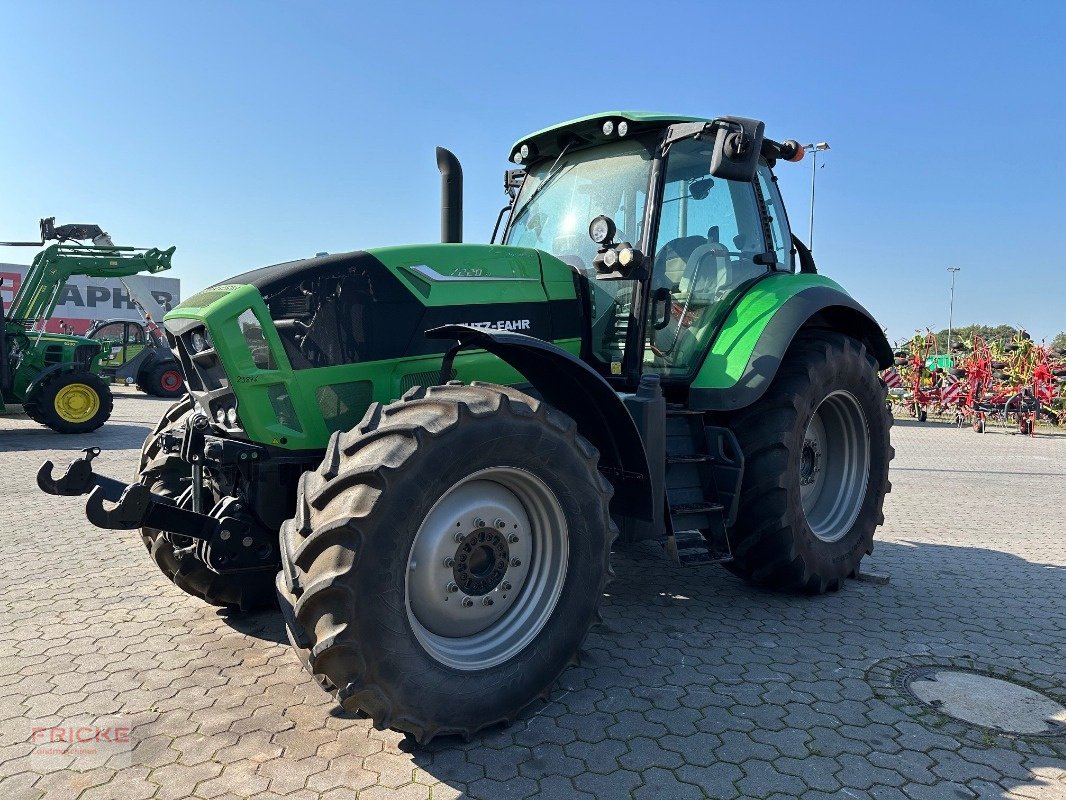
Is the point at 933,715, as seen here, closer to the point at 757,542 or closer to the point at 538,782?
the point at 757,542

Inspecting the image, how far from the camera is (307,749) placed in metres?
2.84

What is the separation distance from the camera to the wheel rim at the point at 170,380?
20.6 m

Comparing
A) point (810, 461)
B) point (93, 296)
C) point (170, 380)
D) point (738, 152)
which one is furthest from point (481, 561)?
Result: point (93, 296)

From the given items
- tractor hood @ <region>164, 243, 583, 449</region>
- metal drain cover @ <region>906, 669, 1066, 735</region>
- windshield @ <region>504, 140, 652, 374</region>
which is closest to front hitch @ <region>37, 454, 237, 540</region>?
tractor hood @ <region>164, 243, 583, 449</region>

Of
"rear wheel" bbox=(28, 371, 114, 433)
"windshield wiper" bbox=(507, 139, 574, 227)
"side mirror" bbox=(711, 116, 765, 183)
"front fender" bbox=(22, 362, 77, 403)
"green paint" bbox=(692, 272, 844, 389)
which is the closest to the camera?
"side mirror" bbox=(711, 116, 765, 183)

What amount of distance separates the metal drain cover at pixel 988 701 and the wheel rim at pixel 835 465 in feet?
5.05

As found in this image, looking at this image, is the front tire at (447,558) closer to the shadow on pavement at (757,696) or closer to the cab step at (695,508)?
the shadow on pavement at (757,696)

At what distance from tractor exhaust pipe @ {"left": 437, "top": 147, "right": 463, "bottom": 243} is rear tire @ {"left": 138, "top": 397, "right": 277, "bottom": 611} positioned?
185cm

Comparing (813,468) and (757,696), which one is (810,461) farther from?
(757,696)

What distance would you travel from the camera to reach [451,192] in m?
4.83

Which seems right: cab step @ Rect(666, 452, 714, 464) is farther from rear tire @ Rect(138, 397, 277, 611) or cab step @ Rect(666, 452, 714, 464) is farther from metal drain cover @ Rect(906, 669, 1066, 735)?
rear tire @ Rect(138, 397, 277, 611)

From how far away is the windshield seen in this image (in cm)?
447

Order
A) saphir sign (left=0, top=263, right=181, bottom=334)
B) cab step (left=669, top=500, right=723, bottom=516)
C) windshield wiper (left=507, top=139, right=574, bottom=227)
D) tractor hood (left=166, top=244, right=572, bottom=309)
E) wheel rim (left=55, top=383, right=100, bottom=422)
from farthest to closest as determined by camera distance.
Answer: saphir sign (left=0, top=263, right=181, bottom=334)
wheel rim (left=55, top=383, right=100, bottom=422)
windshield wiper (left=507, top=139, right=574, bottom=227)
cab step (left=669, top=500, right=723, bottom=516)
tractor hood (left=166, top=244, right=572, bottom=309)

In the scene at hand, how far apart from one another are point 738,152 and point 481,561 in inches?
93.4
